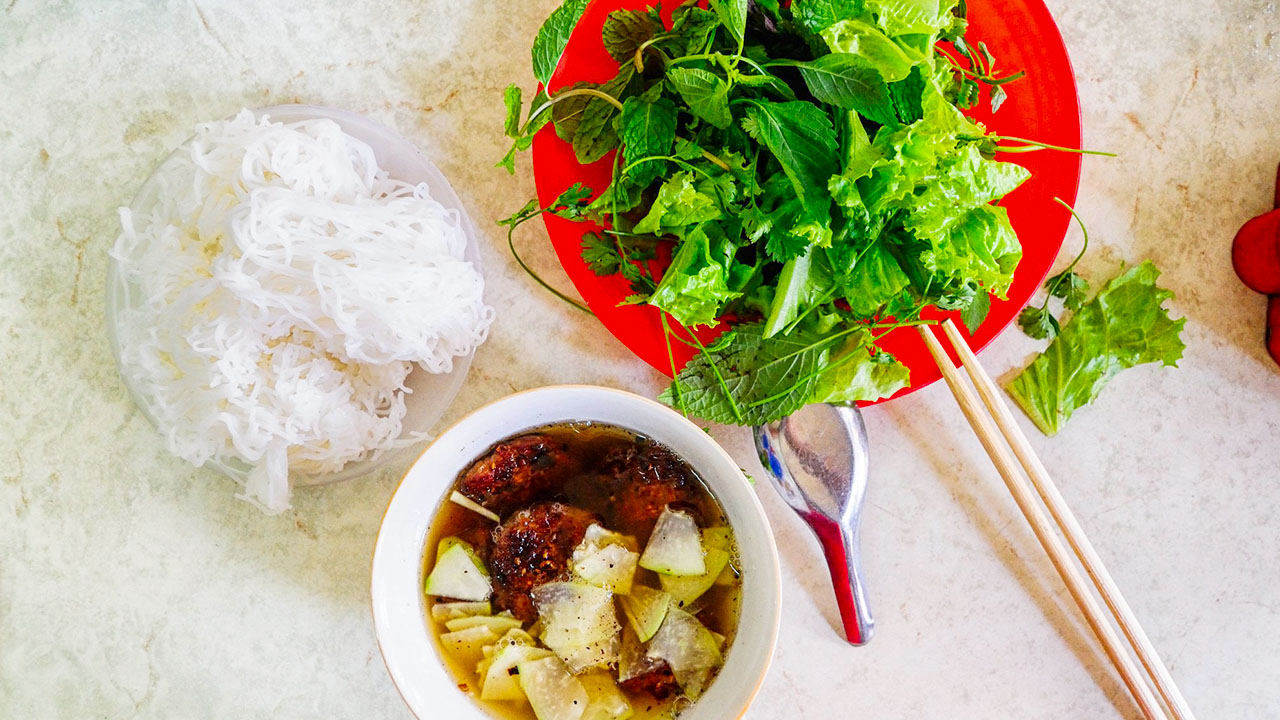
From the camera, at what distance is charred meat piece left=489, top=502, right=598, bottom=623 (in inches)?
58.2

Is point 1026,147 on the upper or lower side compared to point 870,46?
lower

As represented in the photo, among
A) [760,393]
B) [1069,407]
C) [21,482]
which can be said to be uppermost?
[760,393]

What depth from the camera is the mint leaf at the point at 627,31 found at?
138 cm

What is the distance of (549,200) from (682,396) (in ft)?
1.37

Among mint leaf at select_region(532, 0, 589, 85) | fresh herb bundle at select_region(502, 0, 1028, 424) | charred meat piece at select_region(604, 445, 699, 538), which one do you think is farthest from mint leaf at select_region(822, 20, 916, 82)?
charred meat piece at select_region(604, 445, 699, 538)

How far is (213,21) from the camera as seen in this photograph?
5.52 ft

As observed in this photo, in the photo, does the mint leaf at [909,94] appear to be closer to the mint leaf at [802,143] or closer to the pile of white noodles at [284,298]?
the mint leaf at [802,143]

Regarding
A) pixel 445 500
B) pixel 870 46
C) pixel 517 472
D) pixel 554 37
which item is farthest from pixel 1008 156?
pixel 445 500

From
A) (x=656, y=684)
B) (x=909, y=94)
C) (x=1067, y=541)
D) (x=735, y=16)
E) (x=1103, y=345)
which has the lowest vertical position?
(x=656, y=684)

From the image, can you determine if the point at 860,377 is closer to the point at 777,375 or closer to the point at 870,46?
the point at 777,375

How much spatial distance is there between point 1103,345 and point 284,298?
1.50 meters

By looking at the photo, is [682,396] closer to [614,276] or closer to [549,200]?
[614,276]

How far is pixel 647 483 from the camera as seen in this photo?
1.50 meters

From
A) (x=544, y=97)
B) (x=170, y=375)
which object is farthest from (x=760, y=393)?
(x=170, y=375)
